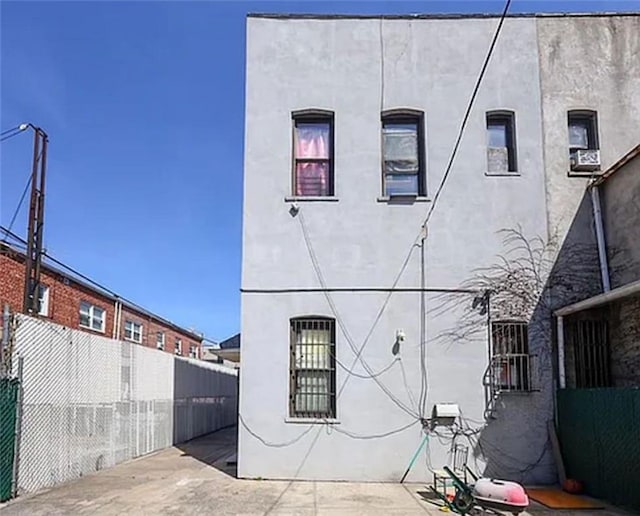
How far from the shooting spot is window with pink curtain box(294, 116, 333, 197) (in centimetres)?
1059

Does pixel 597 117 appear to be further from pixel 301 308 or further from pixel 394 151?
pixel 301 308

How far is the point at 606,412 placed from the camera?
26.7ft

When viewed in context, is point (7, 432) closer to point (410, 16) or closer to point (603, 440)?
point (603, 440)

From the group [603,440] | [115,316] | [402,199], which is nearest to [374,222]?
[402,199]

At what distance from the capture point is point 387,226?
10.3 metres

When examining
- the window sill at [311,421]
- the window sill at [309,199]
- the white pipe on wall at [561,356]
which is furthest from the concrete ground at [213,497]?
the window sill at [309,199]

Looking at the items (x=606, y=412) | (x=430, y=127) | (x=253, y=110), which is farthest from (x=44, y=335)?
(x=606, y=412)

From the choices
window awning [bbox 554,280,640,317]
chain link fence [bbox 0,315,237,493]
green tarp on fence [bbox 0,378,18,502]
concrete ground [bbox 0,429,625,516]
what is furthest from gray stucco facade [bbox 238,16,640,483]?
green tarp on fence [bbox 0,378,18,502]

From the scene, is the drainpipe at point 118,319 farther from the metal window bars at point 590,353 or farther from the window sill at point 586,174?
the window sill at point 586,174

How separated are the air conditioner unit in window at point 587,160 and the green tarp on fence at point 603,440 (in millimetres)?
3804

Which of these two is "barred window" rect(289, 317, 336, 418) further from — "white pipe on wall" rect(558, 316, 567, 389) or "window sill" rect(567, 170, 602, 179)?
"window sill" rect(567, 170, 602, 179)

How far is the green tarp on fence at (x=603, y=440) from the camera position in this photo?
749 cm

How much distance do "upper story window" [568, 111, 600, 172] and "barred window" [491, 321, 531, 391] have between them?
2956mm

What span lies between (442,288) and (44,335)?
6.29m
